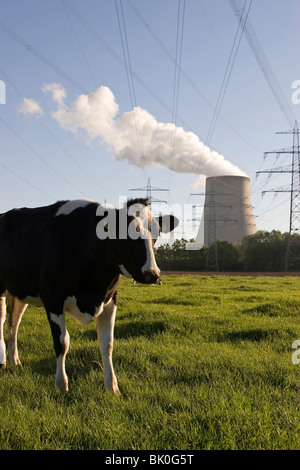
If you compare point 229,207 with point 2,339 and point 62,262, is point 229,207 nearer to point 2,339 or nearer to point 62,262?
point 2,339

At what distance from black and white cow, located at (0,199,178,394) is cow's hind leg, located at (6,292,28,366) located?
0.76 m

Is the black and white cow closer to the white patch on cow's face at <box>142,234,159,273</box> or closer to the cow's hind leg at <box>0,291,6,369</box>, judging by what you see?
the white patch on cow's face at <box>142,234,159,273</box>

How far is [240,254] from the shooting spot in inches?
1863

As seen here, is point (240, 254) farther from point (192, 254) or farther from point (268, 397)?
point (268, 397)

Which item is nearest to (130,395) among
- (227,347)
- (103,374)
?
(103,374)

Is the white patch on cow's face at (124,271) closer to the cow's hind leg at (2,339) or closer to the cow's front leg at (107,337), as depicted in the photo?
the cow's front leg at (107,337)

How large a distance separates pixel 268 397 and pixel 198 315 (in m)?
3.86

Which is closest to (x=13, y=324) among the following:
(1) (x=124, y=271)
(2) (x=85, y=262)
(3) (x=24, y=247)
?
(3) (x=24, y=247)

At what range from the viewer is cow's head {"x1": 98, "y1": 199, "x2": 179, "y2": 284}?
140 inches

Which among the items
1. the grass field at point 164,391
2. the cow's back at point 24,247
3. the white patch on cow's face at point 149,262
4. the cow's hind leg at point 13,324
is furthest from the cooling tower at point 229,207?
the white patch on cow's face at point 149,262

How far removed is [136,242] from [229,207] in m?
44.7

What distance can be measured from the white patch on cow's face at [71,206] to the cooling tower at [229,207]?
120 ft

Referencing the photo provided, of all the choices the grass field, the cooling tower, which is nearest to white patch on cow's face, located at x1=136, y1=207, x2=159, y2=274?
the grass field

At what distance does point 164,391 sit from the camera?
137 inches
